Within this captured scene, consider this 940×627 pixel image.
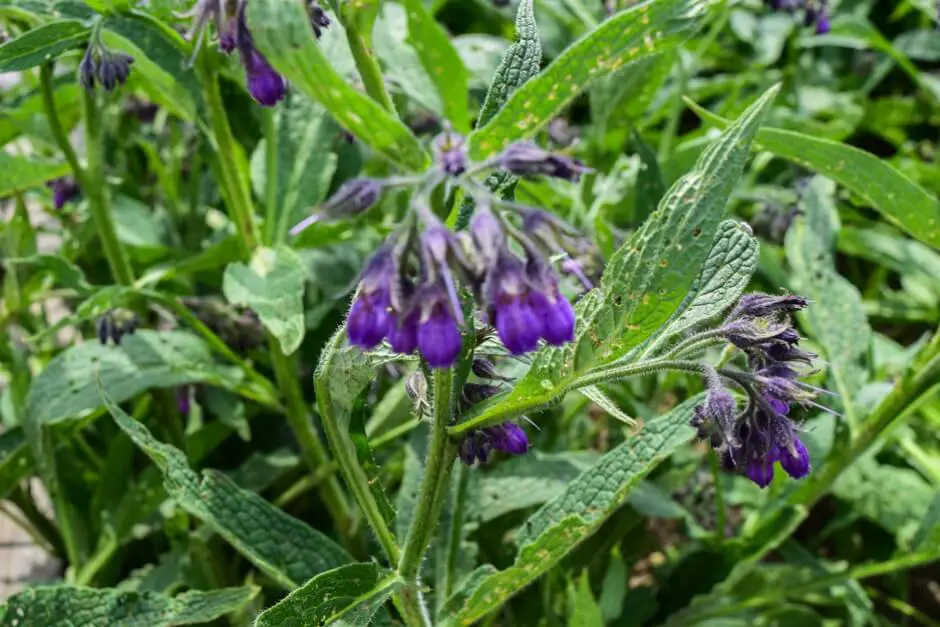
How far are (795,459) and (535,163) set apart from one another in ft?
2.64

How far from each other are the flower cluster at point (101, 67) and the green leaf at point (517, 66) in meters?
0.94

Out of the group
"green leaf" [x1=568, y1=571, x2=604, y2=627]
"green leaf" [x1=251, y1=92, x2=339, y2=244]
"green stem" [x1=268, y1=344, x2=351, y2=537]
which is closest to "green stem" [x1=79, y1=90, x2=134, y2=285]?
"green leaf" [x1=251, y1=92, x2=339, y2=244]

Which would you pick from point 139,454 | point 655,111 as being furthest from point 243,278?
point 655,111

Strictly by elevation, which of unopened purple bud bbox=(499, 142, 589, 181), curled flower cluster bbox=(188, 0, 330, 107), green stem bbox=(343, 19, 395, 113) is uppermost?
curled flower cluster bbox=(188, 0, 330, 107)

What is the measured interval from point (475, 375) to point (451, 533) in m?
0.78

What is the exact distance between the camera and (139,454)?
317 cm

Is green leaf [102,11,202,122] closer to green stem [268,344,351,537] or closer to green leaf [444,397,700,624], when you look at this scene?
green stem [268,344,351,537]

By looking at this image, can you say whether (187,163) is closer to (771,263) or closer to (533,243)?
(771,263)

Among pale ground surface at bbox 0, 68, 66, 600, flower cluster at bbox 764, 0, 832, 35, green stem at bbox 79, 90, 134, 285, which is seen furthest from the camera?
flower cluster at bbox 764, 0, 832, 35

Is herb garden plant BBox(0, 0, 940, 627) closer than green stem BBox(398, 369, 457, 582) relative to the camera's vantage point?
Yes

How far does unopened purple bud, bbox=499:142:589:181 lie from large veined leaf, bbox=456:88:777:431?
0.25 metres

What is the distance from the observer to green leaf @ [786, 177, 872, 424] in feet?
8.42

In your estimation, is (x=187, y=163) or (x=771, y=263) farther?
(x=187, y=163)

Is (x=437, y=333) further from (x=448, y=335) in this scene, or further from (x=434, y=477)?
(x=434, y=477)
